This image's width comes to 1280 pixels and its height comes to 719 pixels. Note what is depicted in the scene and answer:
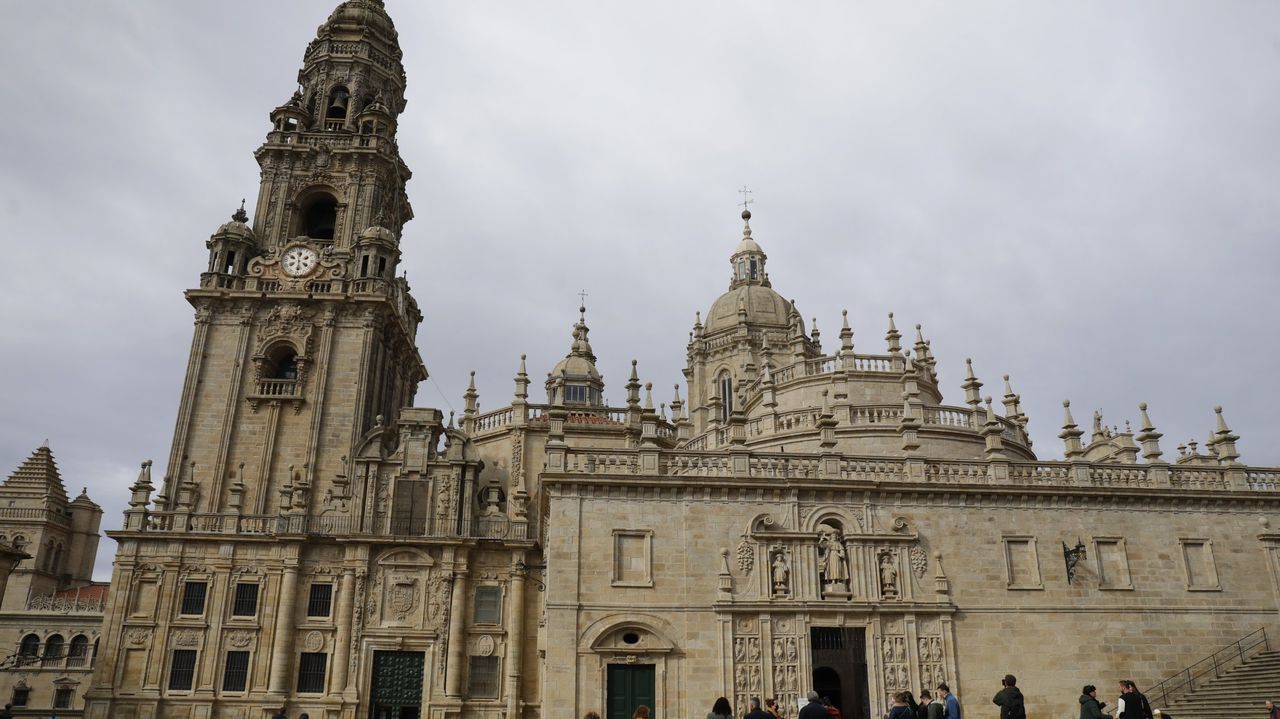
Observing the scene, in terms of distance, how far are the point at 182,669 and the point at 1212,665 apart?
1315 inches

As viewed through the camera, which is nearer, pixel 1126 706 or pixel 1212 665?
pixel 1126 706

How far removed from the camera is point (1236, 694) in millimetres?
24828

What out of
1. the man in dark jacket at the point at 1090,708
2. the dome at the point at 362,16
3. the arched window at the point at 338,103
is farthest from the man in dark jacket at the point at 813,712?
the dome at the point at 362,16

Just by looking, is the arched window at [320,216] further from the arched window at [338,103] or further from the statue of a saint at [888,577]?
the statue of a saint at [888,577]

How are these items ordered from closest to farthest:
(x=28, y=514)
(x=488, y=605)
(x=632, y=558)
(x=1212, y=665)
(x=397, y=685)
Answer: (x=632, y=558), (x=1212, y=665), (x=397, y=685), (x=488, y=605), (x=28, y=514)

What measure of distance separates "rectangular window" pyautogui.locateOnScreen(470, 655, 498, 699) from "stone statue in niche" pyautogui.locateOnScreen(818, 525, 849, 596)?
506 inches

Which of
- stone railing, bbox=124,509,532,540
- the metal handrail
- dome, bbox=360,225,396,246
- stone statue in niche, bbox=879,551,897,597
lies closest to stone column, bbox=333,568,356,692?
stone railing, bbox=124,509,532,540

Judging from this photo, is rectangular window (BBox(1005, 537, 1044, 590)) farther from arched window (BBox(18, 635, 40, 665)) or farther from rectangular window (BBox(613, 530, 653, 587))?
arched window (BBox(18, 635, 40, 665))

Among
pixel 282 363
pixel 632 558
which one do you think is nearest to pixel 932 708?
pixel 632 558

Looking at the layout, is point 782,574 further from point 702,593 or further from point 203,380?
point 203,380

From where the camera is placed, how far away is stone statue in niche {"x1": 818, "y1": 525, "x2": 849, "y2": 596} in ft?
85.6

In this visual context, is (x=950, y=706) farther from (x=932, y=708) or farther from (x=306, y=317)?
(x=306, y=317)

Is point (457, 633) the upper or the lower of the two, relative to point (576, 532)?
lower

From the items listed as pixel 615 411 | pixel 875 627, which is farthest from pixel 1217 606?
pixel 615 411
